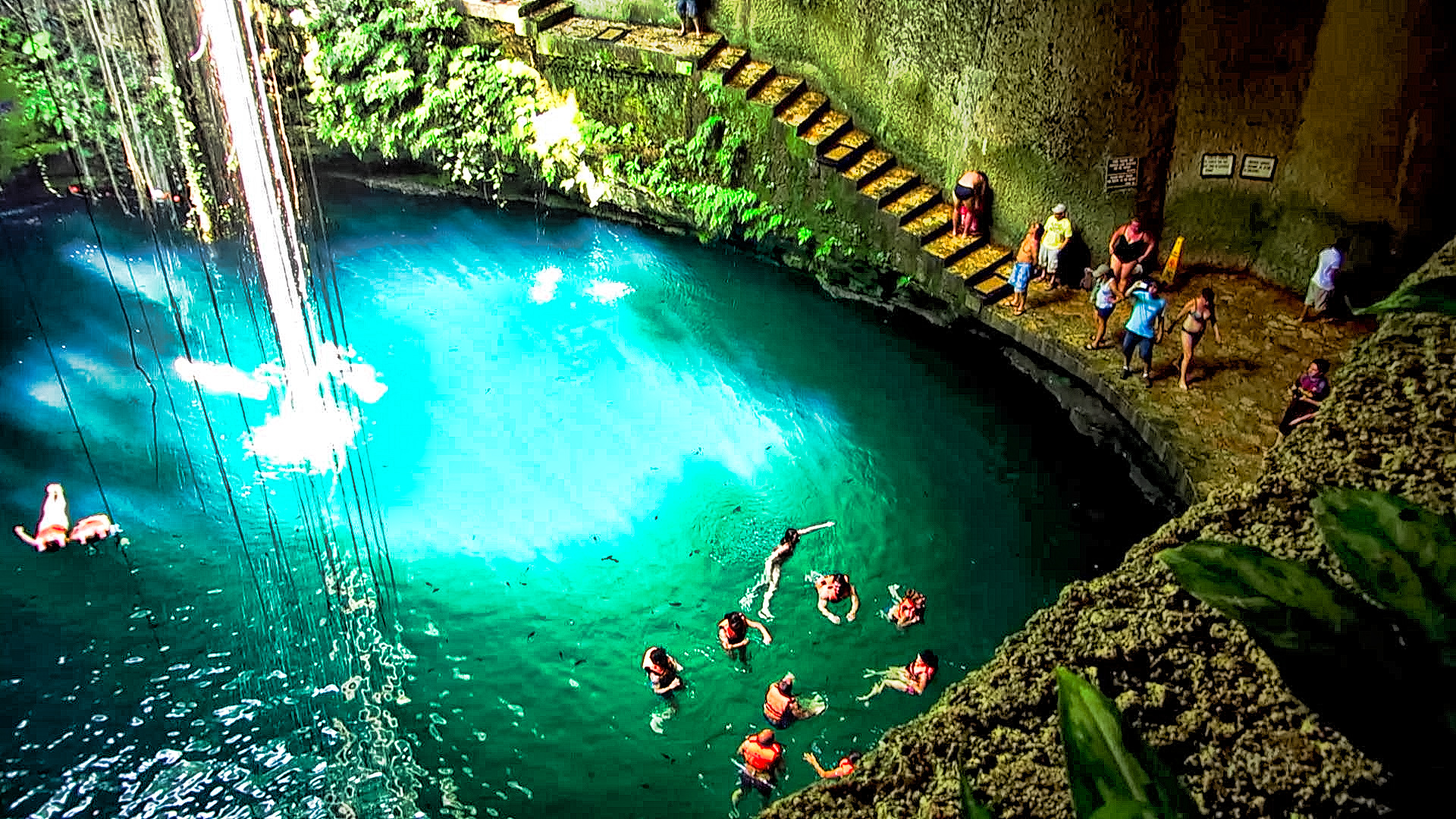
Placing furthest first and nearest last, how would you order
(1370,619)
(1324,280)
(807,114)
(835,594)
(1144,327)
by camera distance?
1. (807,114)
2. (1324,280)
3. (1144,327)
4. (835,594)
5. (1370,619)

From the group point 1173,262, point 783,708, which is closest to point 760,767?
point 783,708

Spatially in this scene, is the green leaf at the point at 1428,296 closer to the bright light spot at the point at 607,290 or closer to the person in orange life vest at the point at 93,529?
the person in orange life vest at the point at 93,529

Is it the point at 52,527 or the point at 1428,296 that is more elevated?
the point at 52,527

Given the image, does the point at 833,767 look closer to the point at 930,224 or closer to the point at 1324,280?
the point at 1324,280

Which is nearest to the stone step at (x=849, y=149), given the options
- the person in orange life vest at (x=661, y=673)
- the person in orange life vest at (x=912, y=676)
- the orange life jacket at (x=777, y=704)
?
the person in orange life vest at (x=912, y=676)

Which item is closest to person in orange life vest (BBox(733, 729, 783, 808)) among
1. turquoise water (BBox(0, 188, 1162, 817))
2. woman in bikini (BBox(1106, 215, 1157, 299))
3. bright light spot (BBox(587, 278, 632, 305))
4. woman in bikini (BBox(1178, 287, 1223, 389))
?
turquoise water (BBox(0, 188, 1162, 817))

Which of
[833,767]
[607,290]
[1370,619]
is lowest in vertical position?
[1370,619]
